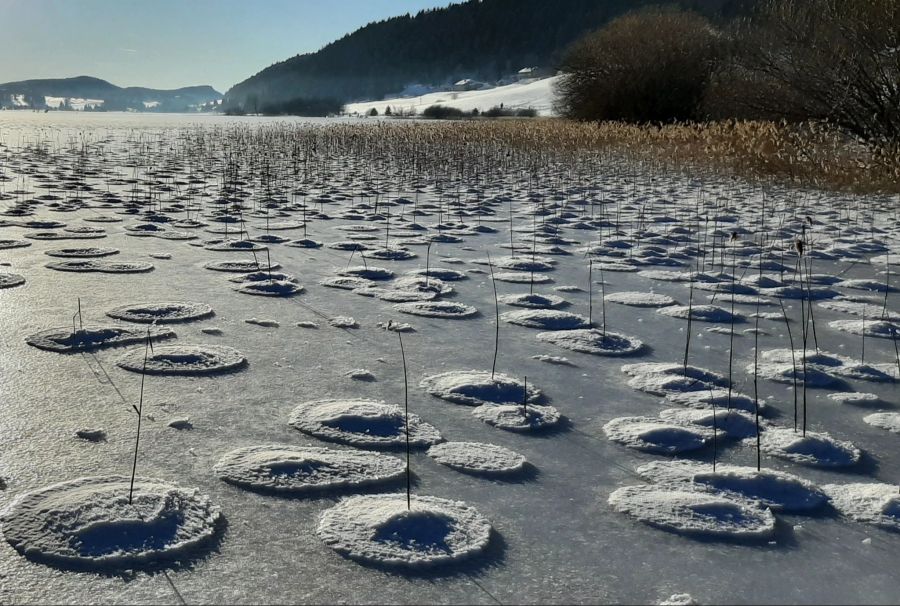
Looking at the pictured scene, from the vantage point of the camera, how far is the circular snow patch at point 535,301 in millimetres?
4191

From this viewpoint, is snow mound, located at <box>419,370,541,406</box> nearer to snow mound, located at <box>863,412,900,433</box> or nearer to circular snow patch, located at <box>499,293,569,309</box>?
snow mound, located at <box>863,412,900,433</box>

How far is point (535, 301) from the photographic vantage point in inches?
167

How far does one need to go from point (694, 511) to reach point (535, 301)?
7.88ft

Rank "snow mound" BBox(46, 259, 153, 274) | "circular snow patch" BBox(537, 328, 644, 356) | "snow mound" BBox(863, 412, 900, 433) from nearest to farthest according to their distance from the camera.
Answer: "snow mound" BBox(863, 412, 900, 433) → "circular snow patch" BBox(537, 328, 644, 356) → "snow mound" BBox(46, 259, 153, 274)

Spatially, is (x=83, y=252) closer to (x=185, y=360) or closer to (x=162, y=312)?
(x=162, y=312)

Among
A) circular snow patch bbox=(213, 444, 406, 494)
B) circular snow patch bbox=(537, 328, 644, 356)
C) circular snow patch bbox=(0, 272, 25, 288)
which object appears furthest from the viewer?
circular snow patch bbox=(0, 272, 25, 288)

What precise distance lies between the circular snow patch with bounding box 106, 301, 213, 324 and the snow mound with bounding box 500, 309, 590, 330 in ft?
5.07

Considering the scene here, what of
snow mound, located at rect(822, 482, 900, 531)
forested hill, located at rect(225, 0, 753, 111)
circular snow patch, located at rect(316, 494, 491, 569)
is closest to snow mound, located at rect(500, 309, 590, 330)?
snow mound, located at rect(822, 482, 900, 531)

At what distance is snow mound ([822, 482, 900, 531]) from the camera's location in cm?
190

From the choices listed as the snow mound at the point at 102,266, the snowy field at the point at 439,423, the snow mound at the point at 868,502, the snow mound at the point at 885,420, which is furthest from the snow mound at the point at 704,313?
the snow mound at the point at 102,266

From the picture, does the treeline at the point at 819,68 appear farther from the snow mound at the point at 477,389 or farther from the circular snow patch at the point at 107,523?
the circular snow patch at the point at 107,523

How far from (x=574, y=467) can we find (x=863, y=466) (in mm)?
903

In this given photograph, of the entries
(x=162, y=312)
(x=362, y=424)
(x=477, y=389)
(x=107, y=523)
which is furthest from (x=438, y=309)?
(x=107, y=523)

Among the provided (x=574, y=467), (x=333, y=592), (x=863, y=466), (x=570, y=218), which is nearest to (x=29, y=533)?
(x=333, y=592)
